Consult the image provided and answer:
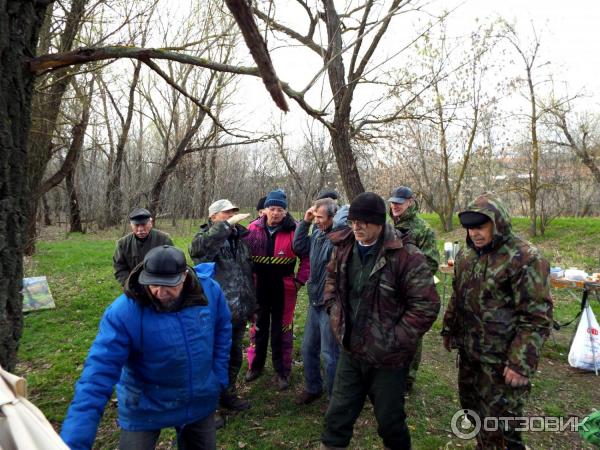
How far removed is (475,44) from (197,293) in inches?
566

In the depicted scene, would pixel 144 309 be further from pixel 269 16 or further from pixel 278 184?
pixel 278 184

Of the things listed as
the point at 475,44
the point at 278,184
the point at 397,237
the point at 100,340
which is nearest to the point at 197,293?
the point at 100,340

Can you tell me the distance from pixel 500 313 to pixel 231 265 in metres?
2.13

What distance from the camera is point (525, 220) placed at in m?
15.5

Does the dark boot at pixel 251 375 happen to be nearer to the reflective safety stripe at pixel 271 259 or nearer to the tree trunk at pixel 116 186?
the reflective safety stripe at pixel 271 259

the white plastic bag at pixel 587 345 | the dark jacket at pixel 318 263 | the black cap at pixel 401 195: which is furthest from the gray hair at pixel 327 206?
the white plastic bag at pixel 587 345

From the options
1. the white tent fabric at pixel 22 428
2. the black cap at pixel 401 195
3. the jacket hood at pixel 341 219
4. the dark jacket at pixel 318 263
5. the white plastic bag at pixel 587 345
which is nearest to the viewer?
the white tent fabric at pixel 22 428

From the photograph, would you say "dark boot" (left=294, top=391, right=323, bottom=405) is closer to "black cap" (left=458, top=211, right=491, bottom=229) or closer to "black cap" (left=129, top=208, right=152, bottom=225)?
"black cap" (left=458, top=211, right=491, bottom=229)

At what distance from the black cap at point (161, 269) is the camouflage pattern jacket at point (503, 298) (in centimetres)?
182

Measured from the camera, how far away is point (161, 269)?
1.94 metres

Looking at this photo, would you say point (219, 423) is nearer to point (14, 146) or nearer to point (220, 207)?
point (220, 207)

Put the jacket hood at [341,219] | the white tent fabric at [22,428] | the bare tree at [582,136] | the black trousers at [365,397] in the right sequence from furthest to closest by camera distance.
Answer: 1. the bare tree at [582,136]
2. the jacket hood at [341,219]
3. the black trousers at [365,397]
4. the white tent fabric at [22,428]

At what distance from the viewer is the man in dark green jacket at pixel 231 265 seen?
10.8ft

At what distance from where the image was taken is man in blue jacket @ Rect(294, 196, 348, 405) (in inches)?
129
